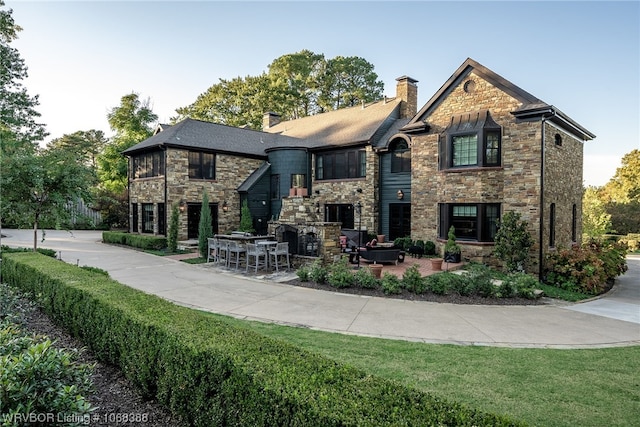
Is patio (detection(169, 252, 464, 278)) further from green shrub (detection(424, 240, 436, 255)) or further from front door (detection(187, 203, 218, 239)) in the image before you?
front door (detection(187, 203, 218, 239))

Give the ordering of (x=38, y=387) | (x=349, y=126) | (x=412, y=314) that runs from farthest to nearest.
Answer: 1. (x=349, y=126)
2. (x=412, y=314)
3. (x=38, y=387)

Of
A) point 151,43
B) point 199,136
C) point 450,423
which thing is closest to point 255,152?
point 199,136

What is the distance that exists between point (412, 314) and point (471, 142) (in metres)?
9.06

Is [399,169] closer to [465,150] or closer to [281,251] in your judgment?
[465,150]

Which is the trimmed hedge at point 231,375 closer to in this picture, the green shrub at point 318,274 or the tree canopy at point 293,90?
the green shrub at point 318,274

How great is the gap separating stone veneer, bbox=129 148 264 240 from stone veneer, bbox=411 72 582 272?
1095 centimetres

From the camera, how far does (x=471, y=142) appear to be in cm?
1416

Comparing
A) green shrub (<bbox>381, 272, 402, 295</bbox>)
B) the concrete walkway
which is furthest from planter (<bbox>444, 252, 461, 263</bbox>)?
green shrub (<bbox>381, 272, 402, 295</bbox>)

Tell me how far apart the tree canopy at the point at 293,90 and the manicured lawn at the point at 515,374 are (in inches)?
1326

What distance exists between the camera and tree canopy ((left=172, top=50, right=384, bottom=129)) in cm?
3694

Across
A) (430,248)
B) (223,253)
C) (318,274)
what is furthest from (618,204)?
(223,253)

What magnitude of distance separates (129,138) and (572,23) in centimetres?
3057

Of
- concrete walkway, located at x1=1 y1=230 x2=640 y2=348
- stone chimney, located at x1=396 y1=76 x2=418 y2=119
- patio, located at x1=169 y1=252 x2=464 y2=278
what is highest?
stone chimney, located at x1=396 y1=76 x2=418 y2=119

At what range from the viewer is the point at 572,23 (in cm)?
1095
